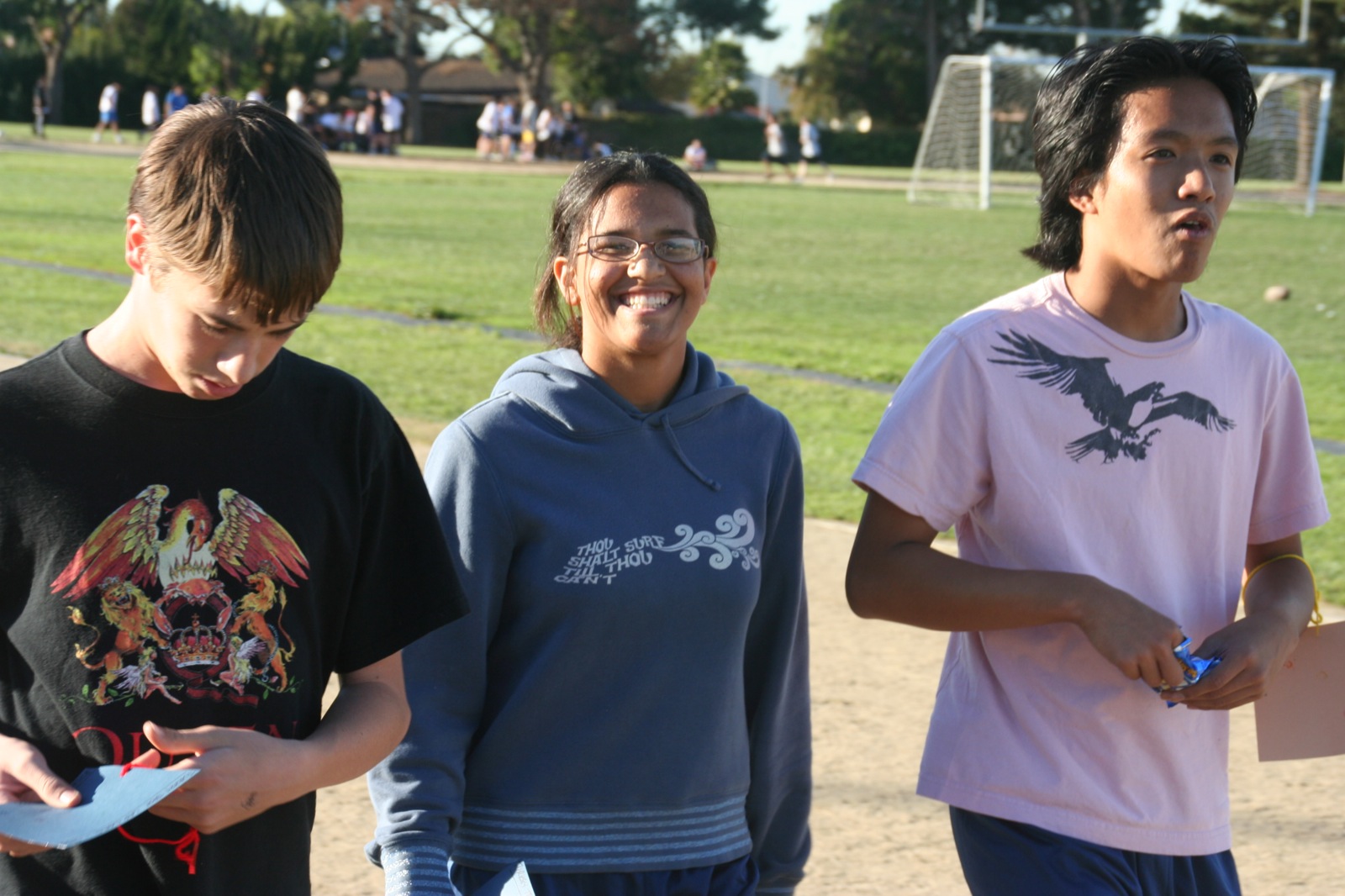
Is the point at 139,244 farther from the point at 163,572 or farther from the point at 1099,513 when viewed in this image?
the point at 1099,513

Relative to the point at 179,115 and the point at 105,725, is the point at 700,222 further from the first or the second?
the point at 105,725

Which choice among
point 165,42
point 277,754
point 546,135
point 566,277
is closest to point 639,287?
point 566,277

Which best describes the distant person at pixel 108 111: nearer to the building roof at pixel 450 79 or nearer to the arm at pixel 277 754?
the building roof at pixel 450 79

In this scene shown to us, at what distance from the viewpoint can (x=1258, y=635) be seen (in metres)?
2.56

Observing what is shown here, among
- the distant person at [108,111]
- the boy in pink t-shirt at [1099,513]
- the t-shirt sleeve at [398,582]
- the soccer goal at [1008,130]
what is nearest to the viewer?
the t-shirt sleeve at [398,582]

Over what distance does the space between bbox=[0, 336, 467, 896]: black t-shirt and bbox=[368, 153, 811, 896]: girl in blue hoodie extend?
1.06 feet

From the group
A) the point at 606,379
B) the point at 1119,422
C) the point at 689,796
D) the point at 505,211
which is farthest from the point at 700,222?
the point at 505,211

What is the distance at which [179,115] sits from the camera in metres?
1.98

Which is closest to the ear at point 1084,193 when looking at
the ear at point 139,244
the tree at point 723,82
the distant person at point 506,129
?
the ear at point 139,244

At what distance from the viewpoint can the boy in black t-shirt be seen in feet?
6.15

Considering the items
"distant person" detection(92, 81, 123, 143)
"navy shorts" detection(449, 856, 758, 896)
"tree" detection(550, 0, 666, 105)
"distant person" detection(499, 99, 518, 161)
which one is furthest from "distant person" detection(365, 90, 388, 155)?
"navy shorts" detection(449, 856, 758, 896)

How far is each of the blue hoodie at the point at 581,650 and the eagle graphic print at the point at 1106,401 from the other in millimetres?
538

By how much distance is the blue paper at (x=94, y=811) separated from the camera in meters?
1.75

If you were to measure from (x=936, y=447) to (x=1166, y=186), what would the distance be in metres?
0.57
